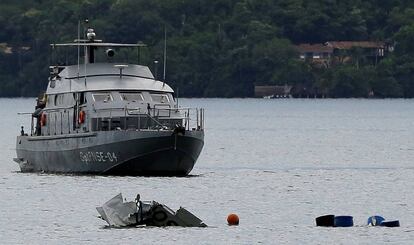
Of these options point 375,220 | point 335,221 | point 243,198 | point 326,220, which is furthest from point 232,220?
point 243,198

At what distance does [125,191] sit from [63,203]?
4.48 metres

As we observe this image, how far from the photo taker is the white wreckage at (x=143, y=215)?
76.4 metres

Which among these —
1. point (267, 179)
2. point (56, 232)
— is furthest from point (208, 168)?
point (56, 232)

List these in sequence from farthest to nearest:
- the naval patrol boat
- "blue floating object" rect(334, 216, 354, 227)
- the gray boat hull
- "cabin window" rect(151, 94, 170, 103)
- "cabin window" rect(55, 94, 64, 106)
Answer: "cabin window" rect(55, 94, 64, 106), "cabin window" rect(151, 94, 170, 103), the naval patrol boat, the gray boat hull, "blue floating object" rect(334, 216, 354, 227)

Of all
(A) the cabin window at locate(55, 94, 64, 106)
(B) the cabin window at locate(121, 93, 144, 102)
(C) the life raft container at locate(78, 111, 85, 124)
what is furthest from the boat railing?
(A) the cabin window at locate(55, 94, 64, 106)

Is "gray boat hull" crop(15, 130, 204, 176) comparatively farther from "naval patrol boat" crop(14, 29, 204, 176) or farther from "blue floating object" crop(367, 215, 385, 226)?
"blue floating object" crop(367, 215, 385, 226)

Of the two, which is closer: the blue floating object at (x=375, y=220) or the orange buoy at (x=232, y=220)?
the blue floating object at (x=375, y=220)

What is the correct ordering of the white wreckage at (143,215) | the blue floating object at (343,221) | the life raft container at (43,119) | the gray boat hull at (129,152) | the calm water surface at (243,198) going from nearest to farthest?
the calm water surface at (243,198) < the white wreckage at (143,215) < the blue floating object at (343,221) < the gray boat hull at (129,152) < the life raft container at (43,119)

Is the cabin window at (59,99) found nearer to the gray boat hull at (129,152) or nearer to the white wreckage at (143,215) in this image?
the gray boat hull at (129,152)

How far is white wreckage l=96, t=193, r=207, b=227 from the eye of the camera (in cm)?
7638

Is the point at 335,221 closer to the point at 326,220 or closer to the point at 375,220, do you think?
the point at 326,220

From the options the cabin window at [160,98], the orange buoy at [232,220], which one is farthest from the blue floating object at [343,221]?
the cabin window at [160,98]

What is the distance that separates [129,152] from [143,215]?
22.4 m

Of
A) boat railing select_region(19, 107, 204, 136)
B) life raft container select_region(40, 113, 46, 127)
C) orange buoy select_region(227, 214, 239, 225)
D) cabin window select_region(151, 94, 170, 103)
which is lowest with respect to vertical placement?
orange buoy select_region(227, 214, 239, 225)
